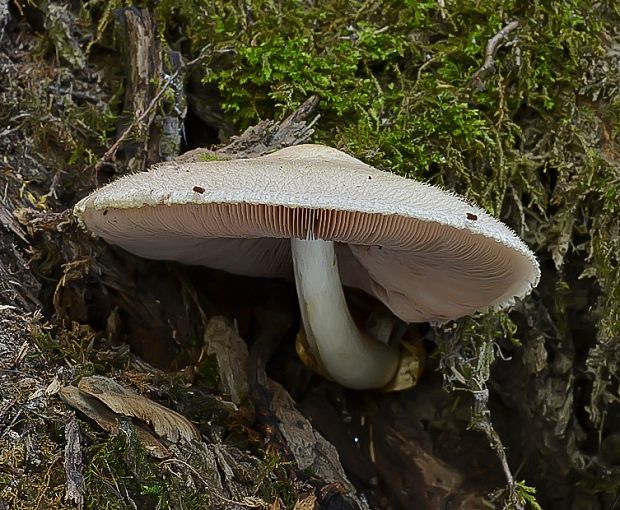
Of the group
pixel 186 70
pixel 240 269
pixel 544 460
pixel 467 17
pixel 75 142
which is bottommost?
pixel 544 460

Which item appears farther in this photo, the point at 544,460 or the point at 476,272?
the point at 544,460

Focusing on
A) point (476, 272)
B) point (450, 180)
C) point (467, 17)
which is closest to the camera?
point (476, 272)

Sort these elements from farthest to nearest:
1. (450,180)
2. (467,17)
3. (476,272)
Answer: (467,17)
(450,180)
(476,272)

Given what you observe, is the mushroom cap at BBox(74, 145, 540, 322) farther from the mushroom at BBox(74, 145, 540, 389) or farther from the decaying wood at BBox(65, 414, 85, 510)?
the decaying wood at BBox(65, 414, 85, 510)

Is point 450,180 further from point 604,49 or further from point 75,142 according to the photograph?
point 75,142

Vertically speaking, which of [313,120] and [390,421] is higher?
[313,120]

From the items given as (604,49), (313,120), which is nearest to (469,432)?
(313,120)

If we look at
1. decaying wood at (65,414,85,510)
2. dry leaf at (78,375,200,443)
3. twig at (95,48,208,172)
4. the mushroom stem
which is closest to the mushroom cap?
the mushroom stem

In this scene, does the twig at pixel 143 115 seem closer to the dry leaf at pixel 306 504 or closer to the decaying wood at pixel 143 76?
the decaying wood at pixel 143 76

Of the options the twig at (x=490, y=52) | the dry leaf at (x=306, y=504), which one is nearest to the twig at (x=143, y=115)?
the twig at (x=490, y=52)
